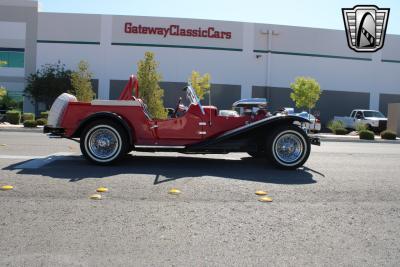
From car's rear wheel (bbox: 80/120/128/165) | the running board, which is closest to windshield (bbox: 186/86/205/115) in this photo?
the running board

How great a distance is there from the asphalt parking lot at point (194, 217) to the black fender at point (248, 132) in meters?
0.49

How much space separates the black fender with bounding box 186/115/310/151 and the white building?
96.3 feet

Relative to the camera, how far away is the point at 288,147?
7.31 m

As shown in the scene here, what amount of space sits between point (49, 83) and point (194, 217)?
32.8 metres

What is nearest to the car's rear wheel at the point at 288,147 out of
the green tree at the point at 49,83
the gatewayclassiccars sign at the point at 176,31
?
the green tree at the point at 49,83

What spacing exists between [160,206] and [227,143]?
2.91m

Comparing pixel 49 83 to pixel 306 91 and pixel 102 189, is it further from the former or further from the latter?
pixel 102 189

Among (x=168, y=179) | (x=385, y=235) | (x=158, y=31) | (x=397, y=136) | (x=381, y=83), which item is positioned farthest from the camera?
(x=381, y=83)

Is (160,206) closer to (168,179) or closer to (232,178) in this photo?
(168,179)

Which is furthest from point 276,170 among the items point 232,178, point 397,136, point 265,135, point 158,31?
point 158,31

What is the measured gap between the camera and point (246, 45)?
1448 inches

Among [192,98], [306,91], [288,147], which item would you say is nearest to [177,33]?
[306,91]

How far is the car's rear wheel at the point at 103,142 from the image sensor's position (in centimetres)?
716

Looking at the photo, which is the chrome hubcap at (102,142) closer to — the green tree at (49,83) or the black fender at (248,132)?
the black fender at (248,132)
